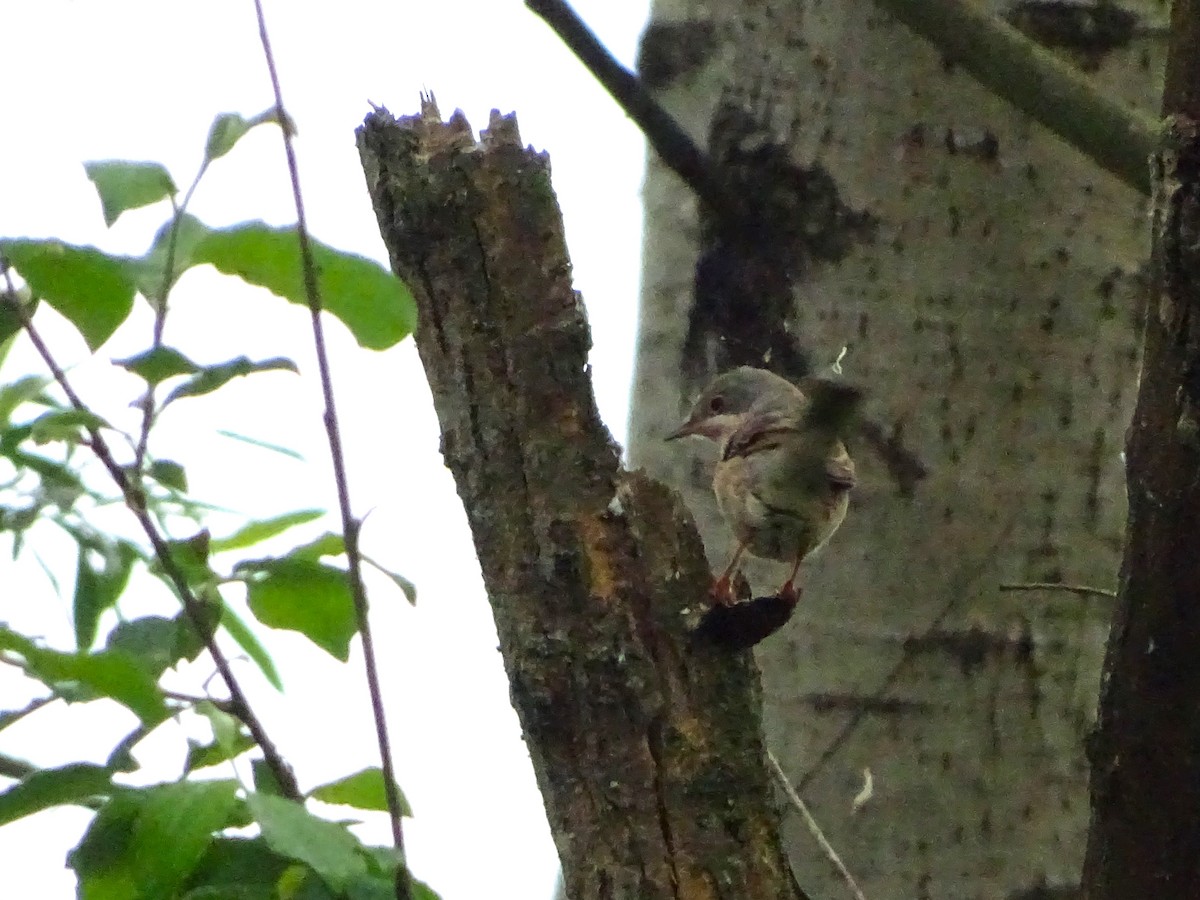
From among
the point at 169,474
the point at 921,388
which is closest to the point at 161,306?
the point at 169,474

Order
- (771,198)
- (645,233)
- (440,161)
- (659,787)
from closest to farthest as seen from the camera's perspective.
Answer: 1. (659,787)
2. (440,161)
3. (771,198)
4. (645,233)

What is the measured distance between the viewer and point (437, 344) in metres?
1.43

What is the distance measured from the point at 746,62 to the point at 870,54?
0.52 feet

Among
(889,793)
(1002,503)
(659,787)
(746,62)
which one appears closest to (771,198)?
(746,62)

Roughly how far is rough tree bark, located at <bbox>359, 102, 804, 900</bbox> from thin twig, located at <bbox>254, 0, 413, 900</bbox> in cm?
33

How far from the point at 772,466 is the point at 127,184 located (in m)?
0.83

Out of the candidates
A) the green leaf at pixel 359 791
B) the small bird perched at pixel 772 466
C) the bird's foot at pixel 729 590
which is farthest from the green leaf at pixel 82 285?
the small bird perched at pixel 772 466

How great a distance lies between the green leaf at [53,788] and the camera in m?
1.00

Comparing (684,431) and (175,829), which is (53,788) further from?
(684,431)

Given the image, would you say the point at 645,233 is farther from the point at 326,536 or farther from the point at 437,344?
the point at 326,536

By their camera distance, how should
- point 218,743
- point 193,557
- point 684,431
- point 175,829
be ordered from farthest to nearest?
point 684,431
point 193,557
point 218,743
point 175,829

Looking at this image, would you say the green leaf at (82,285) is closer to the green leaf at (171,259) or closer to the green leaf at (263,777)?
the green leaf at (171,259)

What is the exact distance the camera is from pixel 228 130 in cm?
110

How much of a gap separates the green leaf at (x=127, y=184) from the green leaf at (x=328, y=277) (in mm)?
52
